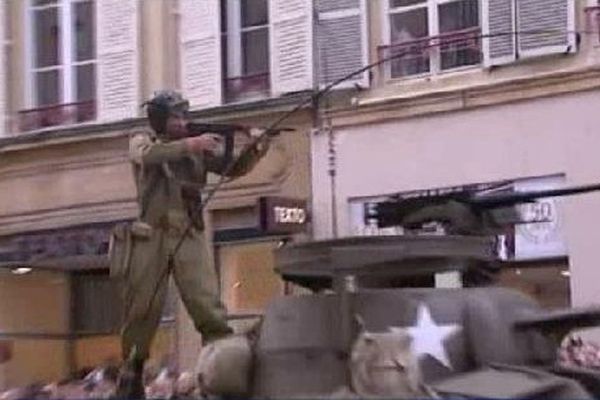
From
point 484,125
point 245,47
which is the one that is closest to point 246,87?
point 245,47

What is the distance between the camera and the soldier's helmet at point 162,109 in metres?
10.3

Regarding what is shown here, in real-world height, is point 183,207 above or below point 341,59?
below

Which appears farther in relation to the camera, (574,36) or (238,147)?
(574,36)

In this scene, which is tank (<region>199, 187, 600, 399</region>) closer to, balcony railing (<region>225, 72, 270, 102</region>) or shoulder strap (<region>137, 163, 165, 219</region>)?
shoulder strap (<region>137, 163, 165, 219</region>)

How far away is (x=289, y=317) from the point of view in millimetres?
9219

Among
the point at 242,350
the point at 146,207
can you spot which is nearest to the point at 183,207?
the point at 146,207

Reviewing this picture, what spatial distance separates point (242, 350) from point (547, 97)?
36.2ft

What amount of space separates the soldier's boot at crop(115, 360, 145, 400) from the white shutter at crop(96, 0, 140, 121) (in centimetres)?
1265

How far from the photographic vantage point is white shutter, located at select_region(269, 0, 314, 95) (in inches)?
850

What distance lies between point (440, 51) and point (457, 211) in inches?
427

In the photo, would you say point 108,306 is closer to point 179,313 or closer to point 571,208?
point 179,313

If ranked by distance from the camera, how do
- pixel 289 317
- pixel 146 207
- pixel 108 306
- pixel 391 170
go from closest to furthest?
pixel 289 317
pixel 146 207
pixel 391 170
pixel 108 306

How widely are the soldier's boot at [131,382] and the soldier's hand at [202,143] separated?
1.16 meters

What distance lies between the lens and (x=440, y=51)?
2052cm
